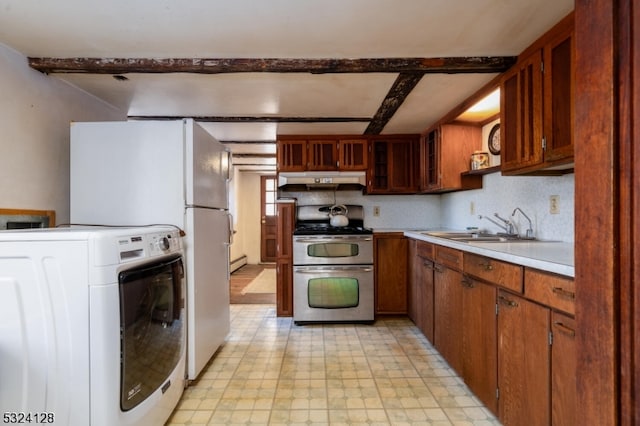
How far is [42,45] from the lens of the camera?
1.80 metres

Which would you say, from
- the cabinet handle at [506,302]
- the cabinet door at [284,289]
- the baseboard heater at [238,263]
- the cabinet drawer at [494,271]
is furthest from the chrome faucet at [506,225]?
the baseboard heater at [238,263]

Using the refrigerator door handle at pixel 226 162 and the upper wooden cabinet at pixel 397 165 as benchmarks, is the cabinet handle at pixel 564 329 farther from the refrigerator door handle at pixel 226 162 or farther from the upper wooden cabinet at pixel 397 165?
the upper wooden cabinet at pixel 397 165

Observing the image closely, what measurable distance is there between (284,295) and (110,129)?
2205 mm

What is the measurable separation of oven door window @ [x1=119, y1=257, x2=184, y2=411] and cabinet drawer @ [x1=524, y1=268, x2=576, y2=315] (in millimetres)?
1655

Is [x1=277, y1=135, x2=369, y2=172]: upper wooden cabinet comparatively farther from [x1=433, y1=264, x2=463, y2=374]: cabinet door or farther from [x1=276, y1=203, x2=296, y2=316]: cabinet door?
[x1=433, y1=264, x2=463, y2=374]: cabinet door

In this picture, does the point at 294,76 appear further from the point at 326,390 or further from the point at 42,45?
the point at 326,390

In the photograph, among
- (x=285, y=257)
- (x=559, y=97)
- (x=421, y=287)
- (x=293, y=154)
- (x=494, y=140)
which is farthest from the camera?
(x=293, y=154)

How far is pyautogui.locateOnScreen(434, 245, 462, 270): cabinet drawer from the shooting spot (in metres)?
2.06

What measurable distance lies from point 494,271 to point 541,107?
901 millimetres

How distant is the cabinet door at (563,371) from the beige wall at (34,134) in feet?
8.81

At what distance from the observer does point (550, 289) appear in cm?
125

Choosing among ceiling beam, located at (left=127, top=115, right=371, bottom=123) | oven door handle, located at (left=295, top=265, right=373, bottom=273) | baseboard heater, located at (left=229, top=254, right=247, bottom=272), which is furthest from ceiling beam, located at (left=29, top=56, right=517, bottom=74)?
baseboard heater, located at (left=229, top=254, right=247, bottom=272)

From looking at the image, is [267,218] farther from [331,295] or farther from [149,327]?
[149,327]

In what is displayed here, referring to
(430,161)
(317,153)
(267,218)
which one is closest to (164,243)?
(317,153)
